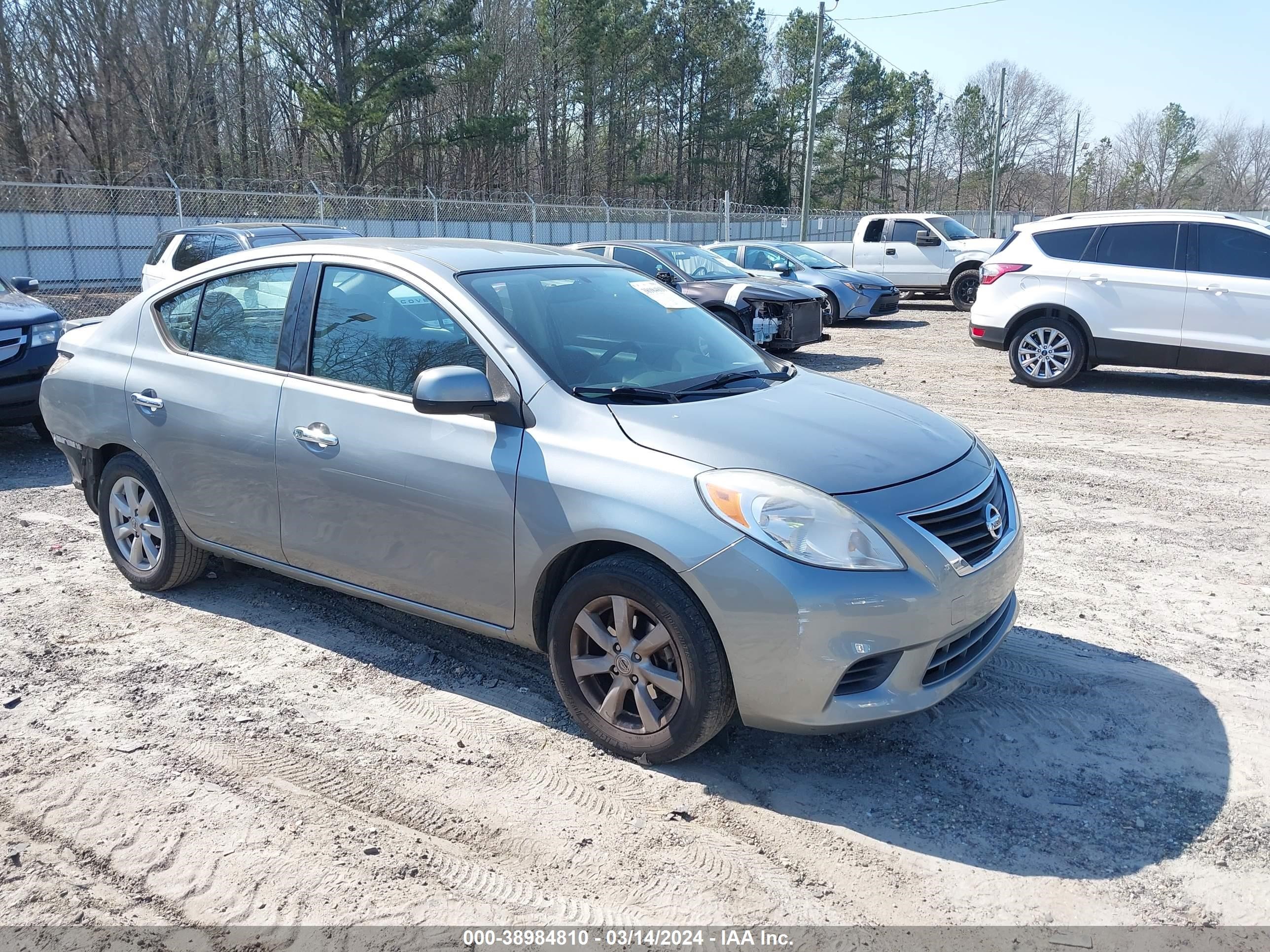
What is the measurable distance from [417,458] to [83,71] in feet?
121

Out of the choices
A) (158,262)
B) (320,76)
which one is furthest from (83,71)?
(158,262)

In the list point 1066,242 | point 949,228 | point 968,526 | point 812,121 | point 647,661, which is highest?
point 812,121

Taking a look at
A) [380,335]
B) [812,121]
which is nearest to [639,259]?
[380,335]

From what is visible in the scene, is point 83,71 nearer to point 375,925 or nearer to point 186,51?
point 186,51

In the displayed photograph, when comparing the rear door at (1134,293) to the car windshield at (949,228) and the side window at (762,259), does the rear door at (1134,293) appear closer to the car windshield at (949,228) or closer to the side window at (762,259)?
the side window at (762,259)

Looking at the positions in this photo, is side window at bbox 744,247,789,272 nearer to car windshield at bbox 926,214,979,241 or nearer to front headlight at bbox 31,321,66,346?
car windshield at bbox 926,214,979,241

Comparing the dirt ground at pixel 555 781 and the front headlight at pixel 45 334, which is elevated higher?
the front headlight at pixel 45 334

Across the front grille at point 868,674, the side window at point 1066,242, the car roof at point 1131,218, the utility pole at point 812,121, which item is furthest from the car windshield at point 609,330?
the utility pole at point 812,121

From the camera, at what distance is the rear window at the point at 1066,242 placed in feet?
36.2

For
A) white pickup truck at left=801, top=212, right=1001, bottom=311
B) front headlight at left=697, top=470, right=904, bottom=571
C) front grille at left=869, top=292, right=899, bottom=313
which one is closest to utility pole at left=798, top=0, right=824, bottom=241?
white pickup truck at left=801, top=212, right=1001, bottom=311

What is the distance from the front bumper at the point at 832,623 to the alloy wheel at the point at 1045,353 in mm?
8866

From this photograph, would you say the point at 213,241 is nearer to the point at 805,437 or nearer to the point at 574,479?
the point at 574,479

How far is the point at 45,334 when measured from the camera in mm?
8148

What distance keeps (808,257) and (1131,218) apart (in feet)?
28.3
